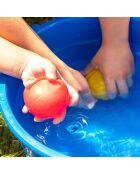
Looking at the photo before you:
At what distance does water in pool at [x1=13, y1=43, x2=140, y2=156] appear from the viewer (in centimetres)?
164

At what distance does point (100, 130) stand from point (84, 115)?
9cm

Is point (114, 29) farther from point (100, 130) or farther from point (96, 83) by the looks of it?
point (100, 130)

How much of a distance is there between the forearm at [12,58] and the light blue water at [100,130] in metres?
0.30

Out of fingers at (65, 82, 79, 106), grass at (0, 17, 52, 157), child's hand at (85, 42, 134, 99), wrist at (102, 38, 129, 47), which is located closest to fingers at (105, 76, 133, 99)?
child's hand at (85, 42, 134, 99)

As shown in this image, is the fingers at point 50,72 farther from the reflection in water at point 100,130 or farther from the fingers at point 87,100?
the reflection in water at point 100,130

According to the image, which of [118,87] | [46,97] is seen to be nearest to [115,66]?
[118,87]

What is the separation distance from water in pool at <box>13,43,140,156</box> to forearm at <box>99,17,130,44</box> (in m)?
0.20

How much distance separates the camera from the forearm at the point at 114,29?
1.70 meters

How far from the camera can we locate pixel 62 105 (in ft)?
4.46

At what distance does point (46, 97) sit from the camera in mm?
1322

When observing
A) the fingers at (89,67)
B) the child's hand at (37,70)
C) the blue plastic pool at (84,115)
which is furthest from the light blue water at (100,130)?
the child's hand at (37,70)
